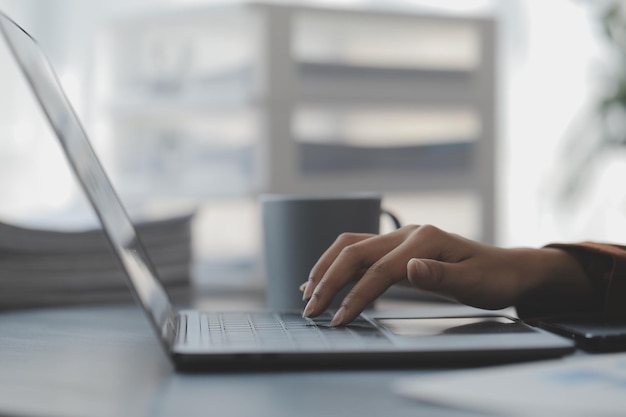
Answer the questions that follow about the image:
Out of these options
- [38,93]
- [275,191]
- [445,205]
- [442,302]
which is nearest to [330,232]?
[442,302]

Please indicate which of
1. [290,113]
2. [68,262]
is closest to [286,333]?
[68,262]

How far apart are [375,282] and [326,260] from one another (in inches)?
2.8

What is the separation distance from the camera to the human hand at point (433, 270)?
61 cm

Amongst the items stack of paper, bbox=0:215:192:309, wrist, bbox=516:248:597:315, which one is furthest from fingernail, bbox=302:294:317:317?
stack of paper, bbox=0:215:192:309

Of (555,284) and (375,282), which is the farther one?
(555,284)

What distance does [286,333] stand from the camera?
0.57 m

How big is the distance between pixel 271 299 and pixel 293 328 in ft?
0.70

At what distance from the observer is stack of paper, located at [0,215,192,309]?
892 millimetres

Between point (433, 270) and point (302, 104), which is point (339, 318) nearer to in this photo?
point (433, 270)

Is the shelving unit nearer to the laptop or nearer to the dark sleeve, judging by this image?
the dark sleeve

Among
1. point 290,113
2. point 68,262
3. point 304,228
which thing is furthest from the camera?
point 290,113

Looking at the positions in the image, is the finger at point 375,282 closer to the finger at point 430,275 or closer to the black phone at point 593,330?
the finger at point 430,275

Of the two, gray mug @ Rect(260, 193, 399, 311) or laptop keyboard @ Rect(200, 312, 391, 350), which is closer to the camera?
laptop keyboard @ Rect(200, 312, 391, 350)

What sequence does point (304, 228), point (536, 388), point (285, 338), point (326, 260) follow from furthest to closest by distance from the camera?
point (304, 228)
point (326, 260)
point (285, 338)
point (536, 388)
